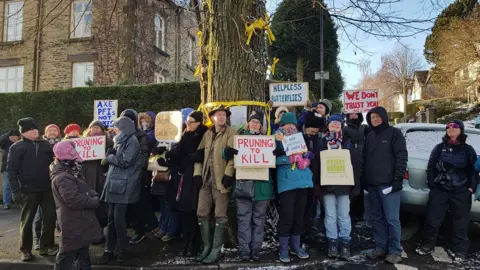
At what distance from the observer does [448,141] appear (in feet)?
16.6

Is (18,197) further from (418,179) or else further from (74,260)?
(418,179)

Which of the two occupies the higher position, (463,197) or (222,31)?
(222,31)

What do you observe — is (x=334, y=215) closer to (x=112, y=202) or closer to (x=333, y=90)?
(x=112, y=202)

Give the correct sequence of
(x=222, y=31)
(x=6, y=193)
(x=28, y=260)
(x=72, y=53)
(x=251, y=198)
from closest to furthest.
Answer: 1. (x=251, y=198)
2. (x=28, y=260)
3. (x=222, y=31)
4. (x=6, y=193)
5. (x=72, y=53)

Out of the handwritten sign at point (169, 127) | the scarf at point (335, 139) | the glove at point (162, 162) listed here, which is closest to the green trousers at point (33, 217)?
the glove at point (162, 162)

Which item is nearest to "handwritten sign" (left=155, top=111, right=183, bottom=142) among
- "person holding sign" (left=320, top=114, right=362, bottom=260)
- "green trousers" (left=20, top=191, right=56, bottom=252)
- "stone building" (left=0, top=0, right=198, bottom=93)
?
"green trousers" (left=20, top=191, right=56, bottom=252)

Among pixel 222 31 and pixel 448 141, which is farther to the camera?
pixel 222 31

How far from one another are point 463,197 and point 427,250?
0.88 m

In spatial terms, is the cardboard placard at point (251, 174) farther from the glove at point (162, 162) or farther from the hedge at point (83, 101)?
the hedge at point (83, 101)

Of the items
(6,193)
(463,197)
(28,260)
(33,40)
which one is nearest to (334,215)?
(463,197)

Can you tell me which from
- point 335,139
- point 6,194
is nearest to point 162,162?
point 335,139

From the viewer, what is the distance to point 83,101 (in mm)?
11000

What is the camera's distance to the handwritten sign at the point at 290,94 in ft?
23.2

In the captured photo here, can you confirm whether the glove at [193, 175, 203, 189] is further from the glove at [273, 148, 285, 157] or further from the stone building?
the stone building
